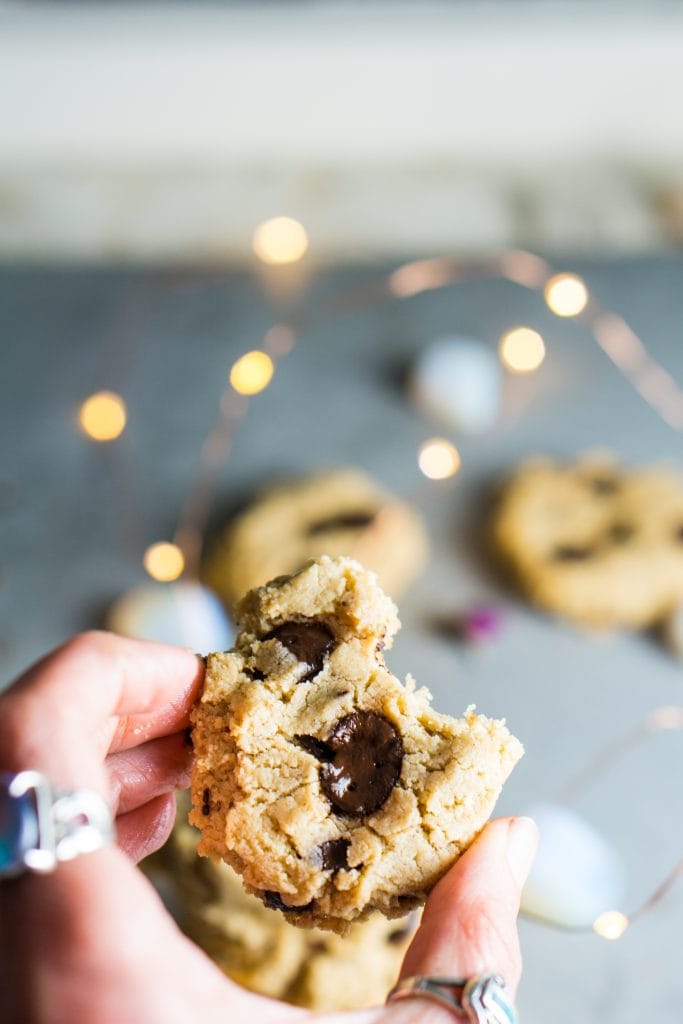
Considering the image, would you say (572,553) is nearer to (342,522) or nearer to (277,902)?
(342,522)

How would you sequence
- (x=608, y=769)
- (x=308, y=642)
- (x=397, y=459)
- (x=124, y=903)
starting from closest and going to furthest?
(x=124, y=903), (x=308, y=642), (x=608, y=769), (x=397, y=459)

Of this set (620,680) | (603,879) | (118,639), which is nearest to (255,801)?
(118,639)

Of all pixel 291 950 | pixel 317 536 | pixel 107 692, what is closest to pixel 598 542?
pixel 317 536

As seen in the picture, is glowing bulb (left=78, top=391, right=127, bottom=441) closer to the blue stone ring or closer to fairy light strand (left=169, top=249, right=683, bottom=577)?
fairy light strand (left=169, top=249, right=683, bottom=577)

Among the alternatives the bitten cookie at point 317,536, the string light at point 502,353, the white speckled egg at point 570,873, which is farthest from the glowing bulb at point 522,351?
the white speckled egg at point 570,873

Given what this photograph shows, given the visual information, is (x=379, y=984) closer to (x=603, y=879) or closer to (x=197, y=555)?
(x=603, y=879)

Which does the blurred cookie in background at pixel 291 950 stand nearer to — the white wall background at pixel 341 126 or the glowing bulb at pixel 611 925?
the glowing bulb at pixel 611 925
